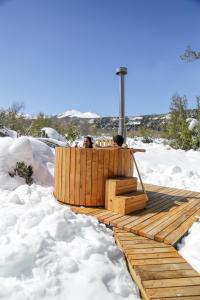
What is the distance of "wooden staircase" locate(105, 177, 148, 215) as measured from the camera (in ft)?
11.8

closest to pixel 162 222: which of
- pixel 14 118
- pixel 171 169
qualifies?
pixel 171 169

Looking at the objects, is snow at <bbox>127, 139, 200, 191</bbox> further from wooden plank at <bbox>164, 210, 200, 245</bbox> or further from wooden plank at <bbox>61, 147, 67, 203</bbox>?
wooden plank at <bbox>61, 147, 67, 203</bbox>

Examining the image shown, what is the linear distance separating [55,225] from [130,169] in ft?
6.58

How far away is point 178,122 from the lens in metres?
14.7

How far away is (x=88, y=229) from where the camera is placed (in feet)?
9.27

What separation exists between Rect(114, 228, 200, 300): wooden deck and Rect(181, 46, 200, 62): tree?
6938mm

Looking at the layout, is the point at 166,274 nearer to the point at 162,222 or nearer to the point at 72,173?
the point at 162,222

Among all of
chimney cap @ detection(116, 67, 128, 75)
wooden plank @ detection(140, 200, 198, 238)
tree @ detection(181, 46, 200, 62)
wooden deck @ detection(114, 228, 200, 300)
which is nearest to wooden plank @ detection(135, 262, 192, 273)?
wooden deck @ detection(114, 228, 200, 300)

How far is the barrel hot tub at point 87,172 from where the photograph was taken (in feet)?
12.6

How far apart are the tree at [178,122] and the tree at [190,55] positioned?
5.27 metres

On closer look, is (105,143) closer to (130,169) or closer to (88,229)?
(130,169)

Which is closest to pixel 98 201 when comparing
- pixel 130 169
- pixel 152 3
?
pixel 130 169

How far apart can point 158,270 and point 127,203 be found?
1.44 m

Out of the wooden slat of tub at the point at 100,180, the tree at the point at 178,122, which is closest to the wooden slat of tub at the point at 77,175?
the wooden slat of tub at the point at 100,180
